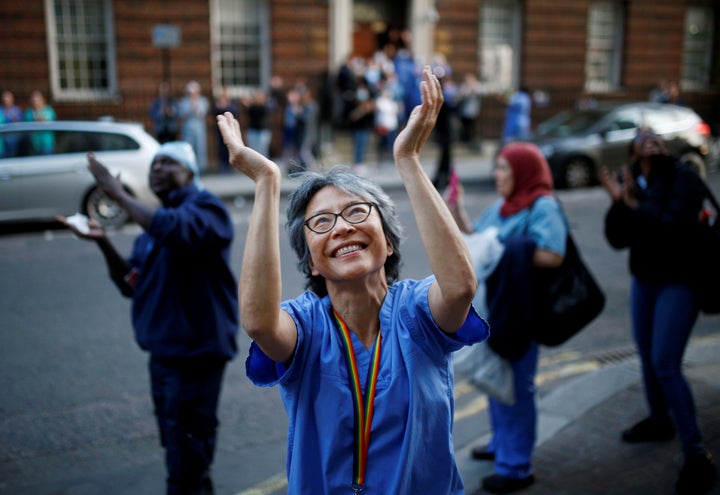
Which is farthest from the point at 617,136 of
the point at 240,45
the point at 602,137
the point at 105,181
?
the point at 105,181

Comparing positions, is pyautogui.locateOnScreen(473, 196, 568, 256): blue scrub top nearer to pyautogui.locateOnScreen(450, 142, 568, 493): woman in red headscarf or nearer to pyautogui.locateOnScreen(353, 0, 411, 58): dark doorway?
pyautogui.locateOnScreen(450, 142, 568, 493): woman in red headscarf

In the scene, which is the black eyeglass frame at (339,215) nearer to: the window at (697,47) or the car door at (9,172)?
the car door at (9,172)

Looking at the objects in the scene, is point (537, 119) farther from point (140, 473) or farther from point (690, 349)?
point (140, 473)

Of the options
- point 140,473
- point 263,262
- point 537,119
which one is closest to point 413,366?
point 263,262

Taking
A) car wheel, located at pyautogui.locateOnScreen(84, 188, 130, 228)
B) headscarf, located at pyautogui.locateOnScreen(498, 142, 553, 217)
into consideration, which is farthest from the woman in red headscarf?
car wheel, located at pyautogui.locateOnScreen(84, 188, 130, 228)

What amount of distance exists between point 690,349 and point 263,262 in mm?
4969

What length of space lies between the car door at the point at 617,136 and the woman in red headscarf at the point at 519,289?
488 inches

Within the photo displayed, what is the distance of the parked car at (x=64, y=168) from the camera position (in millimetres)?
11867

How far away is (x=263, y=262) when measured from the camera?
2.24 meters

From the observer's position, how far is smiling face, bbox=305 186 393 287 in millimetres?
2412

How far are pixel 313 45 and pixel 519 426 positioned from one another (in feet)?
56.3

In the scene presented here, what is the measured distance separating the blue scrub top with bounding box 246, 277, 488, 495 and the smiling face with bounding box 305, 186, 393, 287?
0.56ft

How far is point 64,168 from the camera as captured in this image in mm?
12070

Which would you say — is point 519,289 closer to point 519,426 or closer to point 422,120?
point 519,426
